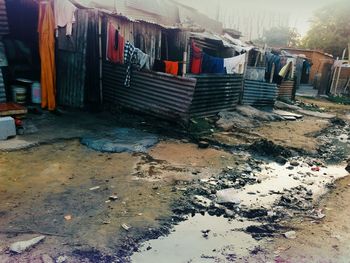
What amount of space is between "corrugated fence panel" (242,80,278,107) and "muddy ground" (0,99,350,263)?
13.3ft

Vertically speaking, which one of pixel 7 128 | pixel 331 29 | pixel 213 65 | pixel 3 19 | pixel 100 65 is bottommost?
pixel 7 128

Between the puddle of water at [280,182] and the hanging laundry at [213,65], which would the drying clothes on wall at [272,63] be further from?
the puddle of water at [280,182]

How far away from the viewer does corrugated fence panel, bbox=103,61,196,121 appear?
25.6 ft

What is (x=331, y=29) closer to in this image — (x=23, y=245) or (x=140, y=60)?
(x=140, y=60)

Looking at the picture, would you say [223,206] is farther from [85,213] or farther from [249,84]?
[249,84]

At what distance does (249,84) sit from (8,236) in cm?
943

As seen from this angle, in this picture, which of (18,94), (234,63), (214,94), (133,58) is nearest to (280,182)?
(214,94)

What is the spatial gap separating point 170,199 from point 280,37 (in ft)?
111

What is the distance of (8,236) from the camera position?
130 inches

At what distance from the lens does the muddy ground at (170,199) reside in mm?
3334

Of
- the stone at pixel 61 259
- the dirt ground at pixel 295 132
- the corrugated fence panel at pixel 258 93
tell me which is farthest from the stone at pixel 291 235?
the corrugated fence panel at pixel 258 93

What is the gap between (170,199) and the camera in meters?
4.36

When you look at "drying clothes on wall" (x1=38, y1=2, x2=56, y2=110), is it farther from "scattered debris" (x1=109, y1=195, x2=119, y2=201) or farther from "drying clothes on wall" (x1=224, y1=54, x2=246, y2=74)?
"drying clothes on wall" (x1=224, y1=54, x2=246, y2=74)

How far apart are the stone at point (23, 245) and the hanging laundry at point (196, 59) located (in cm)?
779
